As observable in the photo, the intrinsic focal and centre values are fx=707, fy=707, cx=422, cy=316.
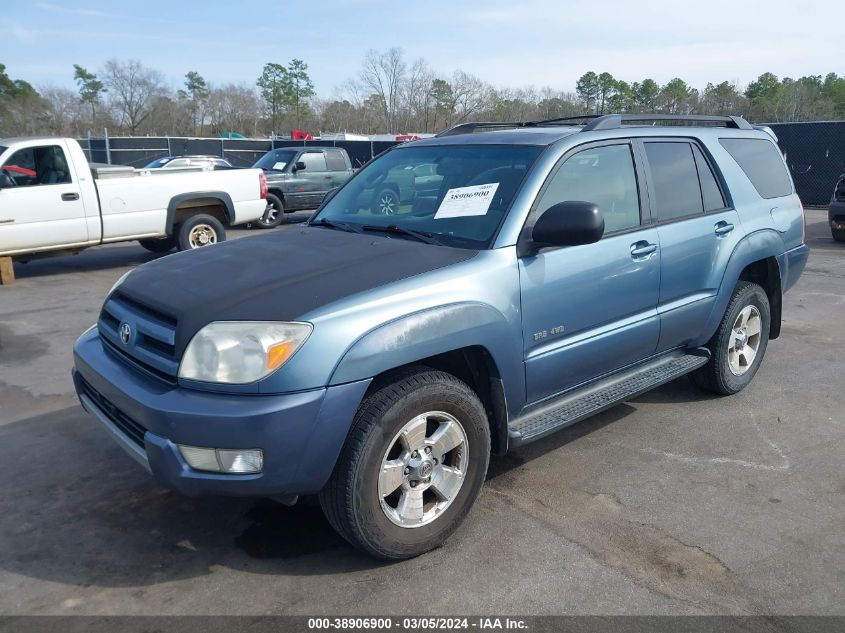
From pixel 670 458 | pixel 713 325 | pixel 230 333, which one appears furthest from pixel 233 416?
pixel 713 325

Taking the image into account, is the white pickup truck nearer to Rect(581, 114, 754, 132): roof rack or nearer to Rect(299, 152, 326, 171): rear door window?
Rect(299, 152, 326, 171): rear door window

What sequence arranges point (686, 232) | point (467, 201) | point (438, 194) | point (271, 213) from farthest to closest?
1. point (271, 213)
2. point (686, 232)
3. point (438, 194)
4. point (467, 201)

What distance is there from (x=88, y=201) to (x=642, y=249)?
8.12 m

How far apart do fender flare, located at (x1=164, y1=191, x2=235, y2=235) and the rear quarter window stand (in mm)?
7965

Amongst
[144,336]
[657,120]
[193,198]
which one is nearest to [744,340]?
[657,120]

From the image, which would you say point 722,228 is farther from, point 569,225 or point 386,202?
point 386,202

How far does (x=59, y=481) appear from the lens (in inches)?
151

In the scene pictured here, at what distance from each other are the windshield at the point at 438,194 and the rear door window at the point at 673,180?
0.99 meters

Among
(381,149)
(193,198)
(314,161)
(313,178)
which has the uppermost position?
(381,149)

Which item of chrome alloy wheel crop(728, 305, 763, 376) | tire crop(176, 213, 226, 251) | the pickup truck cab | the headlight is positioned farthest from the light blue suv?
the pickup truck cab

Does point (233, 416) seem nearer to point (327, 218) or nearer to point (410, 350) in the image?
point (410, 350)

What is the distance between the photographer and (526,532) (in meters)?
3.32

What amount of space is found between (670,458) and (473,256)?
1.84 m

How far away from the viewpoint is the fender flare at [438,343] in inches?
110
